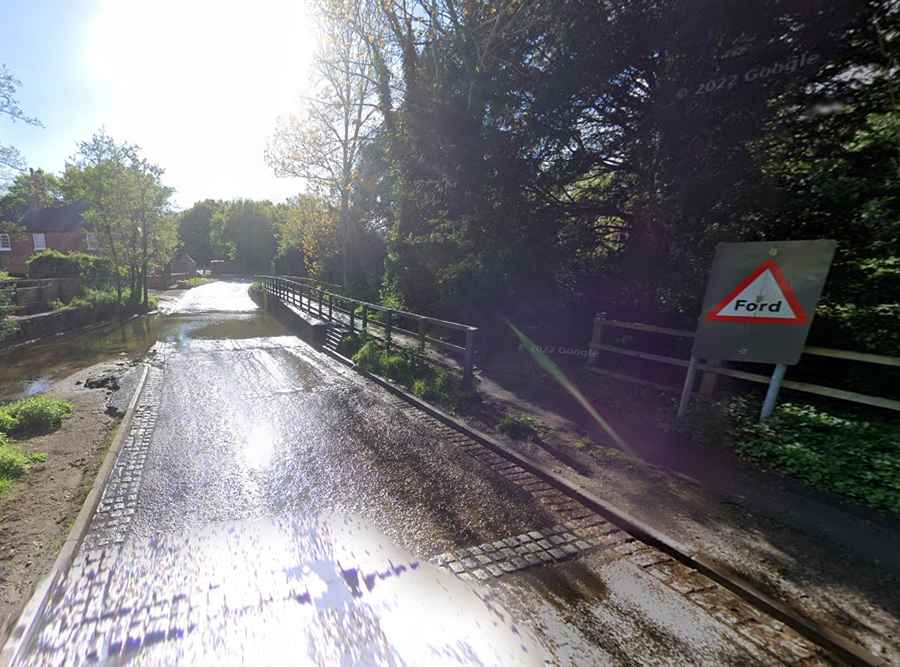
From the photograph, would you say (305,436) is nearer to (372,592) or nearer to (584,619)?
(372,592)

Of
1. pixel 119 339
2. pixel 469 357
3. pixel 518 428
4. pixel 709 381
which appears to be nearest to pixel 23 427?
pixel 469 357

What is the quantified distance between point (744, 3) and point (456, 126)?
4526 mm

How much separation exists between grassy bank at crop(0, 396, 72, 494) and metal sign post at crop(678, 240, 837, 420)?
829 centimetres

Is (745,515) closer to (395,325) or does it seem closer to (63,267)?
(395,325)

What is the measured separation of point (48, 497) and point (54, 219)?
173 ft

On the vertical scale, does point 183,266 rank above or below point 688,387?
below

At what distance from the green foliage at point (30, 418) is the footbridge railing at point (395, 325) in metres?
5.51

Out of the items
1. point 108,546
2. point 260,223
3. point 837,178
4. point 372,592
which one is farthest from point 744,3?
point 260,223

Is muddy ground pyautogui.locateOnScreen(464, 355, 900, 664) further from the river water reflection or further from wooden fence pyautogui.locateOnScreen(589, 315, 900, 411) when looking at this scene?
the river water reflection

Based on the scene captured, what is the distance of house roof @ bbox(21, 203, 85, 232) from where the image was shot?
1521 inches

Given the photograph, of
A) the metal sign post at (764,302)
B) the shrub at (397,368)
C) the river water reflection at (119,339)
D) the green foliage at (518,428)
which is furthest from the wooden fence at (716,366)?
the river water reflection at (119,339)

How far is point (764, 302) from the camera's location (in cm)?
465

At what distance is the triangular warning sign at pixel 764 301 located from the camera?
14.7 feet

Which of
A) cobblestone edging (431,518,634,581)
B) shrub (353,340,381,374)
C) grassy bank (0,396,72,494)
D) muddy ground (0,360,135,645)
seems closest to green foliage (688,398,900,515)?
cobblestone edging (431,518,634,581)
